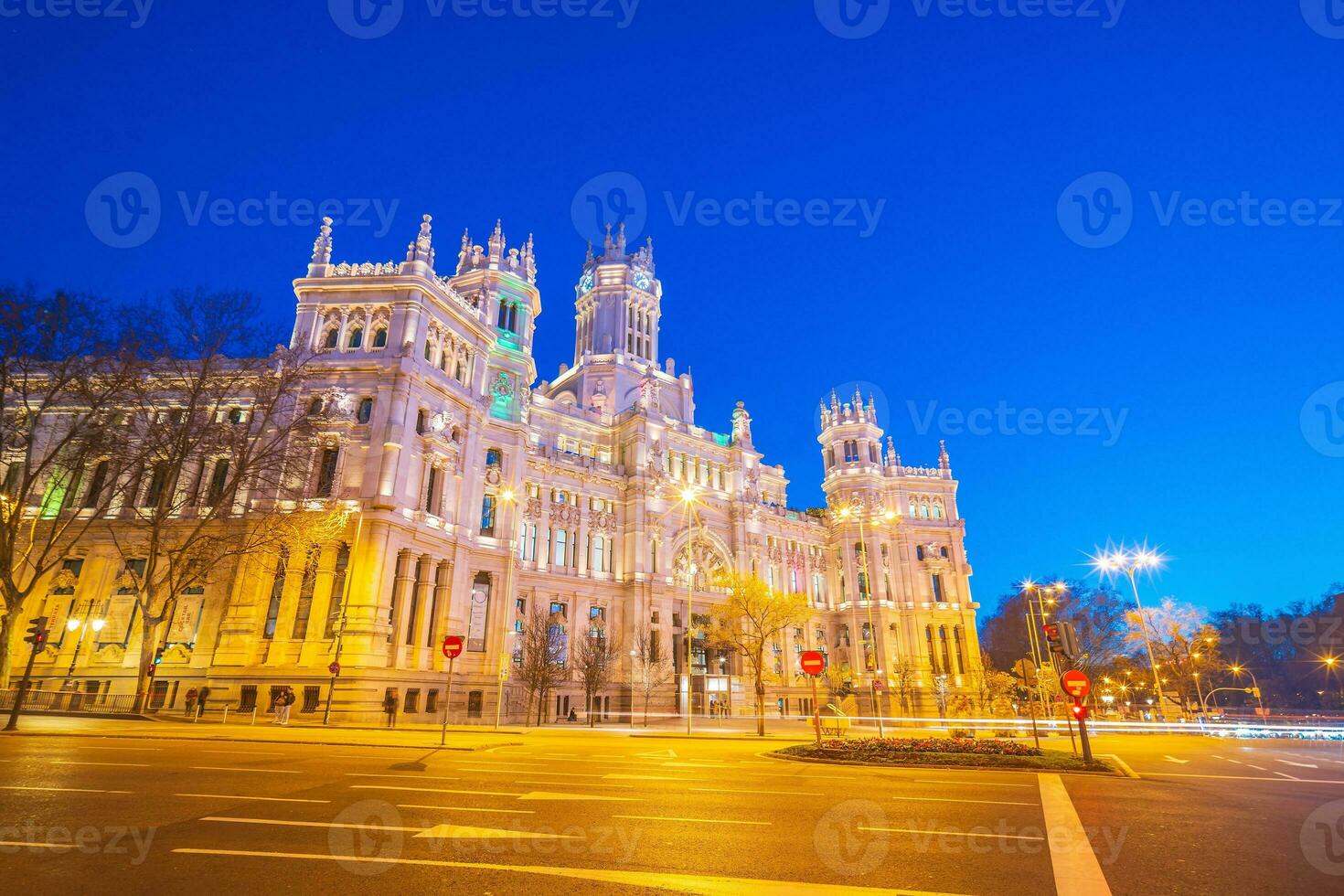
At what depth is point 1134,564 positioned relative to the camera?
38.8 meters

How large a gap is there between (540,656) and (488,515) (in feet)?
39.8

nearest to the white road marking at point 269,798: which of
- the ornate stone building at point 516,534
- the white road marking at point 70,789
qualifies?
the white road marking at point 70,789

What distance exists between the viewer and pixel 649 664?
5675 centimetres

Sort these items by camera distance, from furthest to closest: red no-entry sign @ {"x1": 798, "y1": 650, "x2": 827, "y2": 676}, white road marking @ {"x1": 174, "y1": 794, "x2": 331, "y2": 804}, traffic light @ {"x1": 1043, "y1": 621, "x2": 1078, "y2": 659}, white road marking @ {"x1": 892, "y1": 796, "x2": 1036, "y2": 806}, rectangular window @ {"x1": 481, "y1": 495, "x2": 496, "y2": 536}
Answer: rectangular window @ {"x1": 481, "y1": 495, "x2": 496, "y2": 536}
red no-entry sign @ {"x1": 798, "y1": 650, "x2": 827, "y2": 676}
traffic light @ {"x1": 1043, "y1": 621, "x2": 1078, "y2": 659}
white road marking @ {"x1": 892, "y1": 796, "x2": 1036, "y2": 806}
white road marking @ {"x1": 174, "y1": 794, "x2": 331, "y2": 804}

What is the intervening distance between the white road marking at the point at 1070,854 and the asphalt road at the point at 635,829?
4cm

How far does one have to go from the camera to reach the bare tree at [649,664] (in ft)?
184

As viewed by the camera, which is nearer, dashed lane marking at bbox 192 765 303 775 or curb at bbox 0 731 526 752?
dashed lane marking at bbox 192 765 303 775

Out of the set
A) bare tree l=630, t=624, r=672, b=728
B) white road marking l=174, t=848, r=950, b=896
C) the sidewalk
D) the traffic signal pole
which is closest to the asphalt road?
white road marking l=174, t=848, r=950, b=896

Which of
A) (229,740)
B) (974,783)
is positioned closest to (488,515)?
(229,740)

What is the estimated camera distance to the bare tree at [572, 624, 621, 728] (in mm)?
50500

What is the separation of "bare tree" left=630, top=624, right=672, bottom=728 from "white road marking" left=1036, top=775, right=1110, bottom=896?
47345 millimetres

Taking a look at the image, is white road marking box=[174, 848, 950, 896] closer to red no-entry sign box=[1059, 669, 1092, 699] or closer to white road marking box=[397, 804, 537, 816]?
white road marking box=[397, 804, 537, 816]

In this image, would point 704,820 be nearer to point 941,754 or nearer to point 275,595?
point 941,754

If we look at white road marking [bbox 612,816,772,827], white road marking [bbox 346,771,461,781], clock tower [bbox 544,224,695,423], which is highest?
clock tower [bbox 544,224,695,423]
